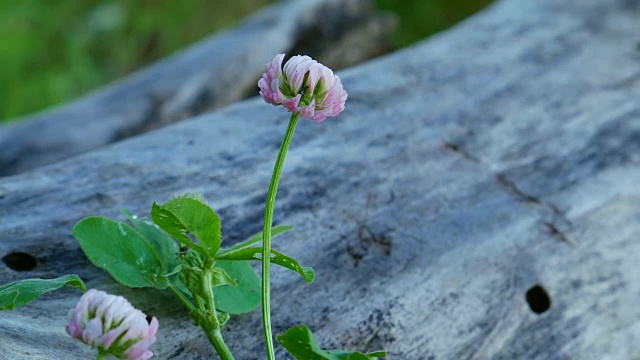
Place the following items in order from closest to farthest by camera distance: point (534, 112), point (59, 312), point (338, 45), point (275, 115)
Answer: point (59, 312) < point (275, 115) < point (534, 112) < point (338, 45)

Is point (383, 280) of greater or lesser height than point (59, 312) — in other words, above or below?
below

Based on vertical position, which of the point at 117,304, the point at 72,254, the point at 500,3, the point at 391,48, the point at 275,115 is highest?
the point at 117,304

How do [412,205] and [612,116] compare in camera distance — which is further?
[612,116]

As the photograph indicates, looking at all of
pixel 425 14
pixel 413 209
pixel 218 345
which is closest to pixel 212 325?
pixel 218 345

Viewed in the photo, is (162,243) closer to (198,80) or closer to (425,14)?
(198,80)

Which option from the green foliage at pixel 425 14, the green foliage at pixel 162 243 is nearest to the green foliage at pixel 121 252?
the green foliage at pixel 162 243

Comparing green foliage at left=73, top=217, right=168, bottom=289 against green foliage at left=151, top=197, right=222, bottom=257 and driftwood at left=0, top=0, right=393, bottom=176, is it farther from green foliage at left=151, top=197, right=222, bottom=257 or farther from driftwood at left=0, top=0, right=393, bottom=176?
driftwood at left=0, top=0, right=393, bottom=176

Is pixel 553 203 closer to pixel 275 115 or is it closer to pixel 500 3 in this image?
pixel 275 115

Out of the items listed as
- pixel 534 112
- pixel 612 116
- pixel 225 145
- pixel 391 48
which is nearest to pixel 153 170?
pixel 225 145
